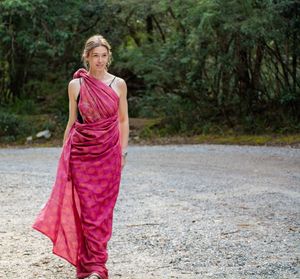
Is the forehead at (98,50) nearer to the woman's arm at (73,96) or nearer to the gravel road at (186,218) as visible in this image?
the woman's arm at (73,96)

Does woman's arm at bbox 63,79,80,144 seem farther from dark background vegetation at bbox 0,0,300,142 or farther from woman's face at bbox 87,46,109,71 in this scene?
dark background vegetation at bbox 0,0,300,142

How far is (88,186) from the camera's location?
186 inches

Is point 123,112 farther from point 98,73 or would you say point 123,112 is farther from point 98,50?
point 98,50

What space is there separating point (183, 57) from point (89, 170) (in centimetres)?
1351

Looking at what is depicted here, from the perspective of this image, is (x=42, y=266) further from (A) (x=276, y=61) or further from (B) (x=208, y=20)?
(A) (x=276, y=61)

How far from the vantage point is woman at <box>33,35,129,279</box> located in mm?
4641

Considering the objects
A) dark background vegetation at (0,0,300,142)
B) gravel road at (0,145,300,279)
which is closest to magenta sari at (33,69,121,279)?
gravel road at (0,145,300,279)

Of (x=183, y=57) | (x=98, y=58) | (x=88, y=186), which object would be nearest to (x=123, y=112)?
(x=98, y=58)

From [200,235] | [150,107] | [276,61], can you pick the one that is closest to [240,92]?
[276,61]

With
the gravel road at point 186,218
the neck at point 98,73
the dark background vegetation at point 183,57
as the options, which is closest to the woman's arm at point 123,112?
the neck at point 98,73

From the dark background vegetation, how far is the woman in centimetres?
1057

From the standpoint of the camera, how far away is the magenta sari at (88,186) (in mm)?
4645

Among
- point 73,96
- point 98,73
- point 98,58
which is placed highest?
point 98,58

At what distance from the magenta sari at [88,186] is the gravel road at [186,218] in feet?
1.24
